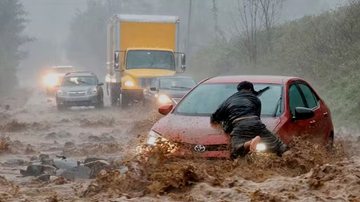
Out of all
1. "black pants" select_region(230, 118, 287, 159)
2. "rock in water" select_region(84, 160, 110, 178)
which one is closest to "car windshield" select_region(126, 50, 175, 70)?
"rock in water" select_region(84, 160, 110, 178)

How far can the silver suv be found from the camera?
28016 mm

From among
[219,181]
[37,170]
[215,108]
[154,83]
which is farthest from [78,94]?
[219,181]

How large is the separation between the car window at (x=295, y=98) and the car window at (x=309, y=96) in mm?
236

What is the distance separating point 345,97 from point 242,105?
497 inches

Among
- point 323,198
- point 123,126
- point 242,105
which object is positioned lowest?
point 123,126

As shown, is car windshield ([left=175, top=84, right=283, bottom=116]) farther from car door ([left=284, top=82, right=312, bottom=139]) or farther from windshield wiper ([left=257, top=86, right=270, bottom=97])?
car door ([left=284, top=82, right=312, bottom=139])

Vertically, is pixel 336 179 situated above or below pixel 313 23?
below

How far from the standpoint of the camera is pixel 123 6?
98875mm

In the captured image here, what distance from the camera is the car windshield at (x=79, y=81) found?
29344 millimetres

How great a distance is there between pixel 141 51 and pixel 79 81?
13.7 ft

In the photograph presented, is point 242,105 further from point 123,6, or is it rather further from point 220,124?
point 123,6

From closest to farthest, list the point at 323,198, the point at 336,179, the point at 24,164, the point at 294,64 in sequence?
the point at 323,198 → the point at 336,179 → the point at 24,164 → the point at 294,64

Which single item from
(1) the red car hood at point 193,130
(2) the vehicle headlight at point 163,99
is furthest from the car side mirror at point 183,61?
(1) the red car hood at point 193,130

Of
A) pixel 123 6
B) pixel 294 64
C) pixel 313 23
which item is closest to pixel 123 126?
pixel 294 64
